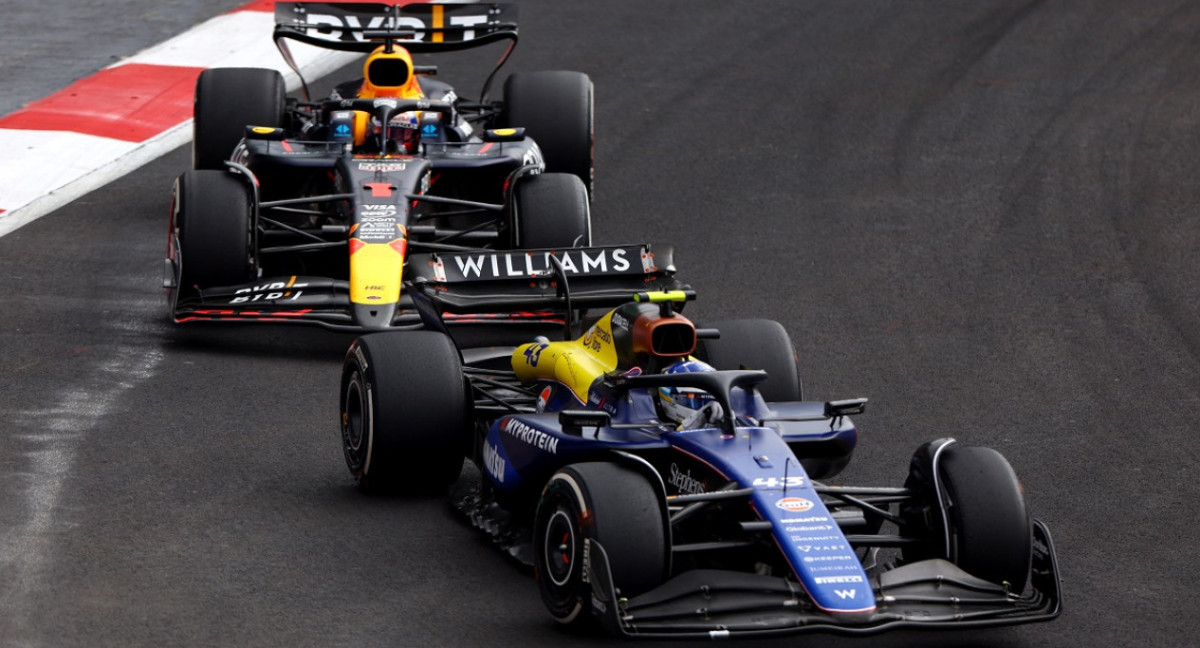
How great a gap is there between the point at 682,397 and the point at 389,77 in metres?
5.70

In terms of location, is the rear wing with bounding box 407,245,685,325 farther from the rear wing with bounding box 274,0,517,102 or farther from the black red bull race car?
the rear wing with bounding box 274,0,517,102

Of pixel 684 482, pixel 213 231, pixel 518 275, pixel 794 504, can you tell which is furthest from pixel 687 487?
pixel 213 231

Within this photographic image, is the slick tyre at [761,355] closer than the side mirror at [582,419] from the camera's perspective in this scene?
No

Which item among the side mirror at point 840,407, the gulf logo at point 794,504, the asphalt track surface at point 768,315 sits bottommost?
the asphalt track surface at point 768,315

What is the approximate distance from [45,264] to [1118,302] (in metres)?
6.56

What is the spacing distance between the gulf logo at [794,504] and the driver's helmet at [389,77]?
21.2ft

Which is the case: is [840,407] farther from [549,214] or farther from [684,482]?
[549,214]

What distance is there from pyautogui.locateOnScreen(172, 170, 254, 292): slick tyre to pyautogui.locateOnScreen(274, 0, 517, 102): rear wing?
2442 mm

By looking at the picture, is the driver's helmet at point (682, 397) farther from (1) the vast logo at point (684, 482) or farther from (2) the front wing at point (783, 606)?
(2) the front wing at point (783, 606)

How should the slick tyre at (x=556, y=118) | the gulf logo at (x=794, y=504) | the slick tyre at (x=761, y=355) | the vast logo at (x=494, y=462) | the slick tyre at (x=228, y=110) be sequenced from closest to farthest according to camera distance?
the gulf logo at (x=794, y=504)
the vast logo at (x=494, y=462)
the slick tyre at (x=761, y=355)
the slick tyre at (x=228, y=110)
the slick tyre at (x=556, y=118)

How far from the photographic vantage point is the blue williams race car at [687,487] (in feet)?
19.7

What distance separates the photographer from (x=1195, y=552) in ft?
24.5

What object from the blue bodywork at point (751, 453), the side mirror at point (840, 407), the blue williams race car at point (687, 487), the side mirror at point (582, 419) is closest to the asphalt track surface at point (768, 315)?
the blue williams race car at point (687, 487)

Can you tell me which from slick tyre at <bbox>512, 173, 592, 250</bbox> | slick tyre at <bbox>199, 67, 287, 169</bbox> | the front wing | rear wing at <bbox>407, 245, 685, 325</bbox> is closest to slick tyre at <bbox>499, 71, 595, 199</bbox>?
slick tyre at <bbox>199, 67, 287, 169</bbox>
